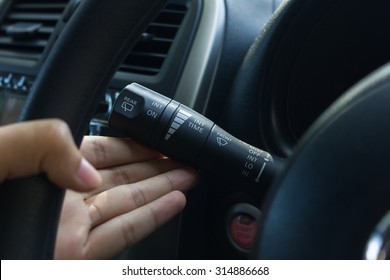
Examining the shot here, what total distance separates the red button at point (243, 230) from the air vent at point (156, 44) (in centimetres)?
31

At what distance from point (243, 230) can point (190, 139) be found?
0.19 m

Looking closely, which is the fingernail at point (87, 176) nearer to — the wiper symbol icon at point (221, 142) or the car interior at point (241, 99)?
the car interior at point (241, 99)

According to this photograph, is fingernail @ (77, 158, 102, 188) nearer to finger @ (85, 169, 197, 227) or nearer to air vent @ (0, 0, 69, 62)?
finger @ (85, 169, 197, 227)

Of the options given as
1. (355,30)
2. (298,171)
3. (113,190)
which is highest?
(355,30)

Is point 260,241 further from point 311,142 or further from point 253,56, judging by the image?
point 253,56

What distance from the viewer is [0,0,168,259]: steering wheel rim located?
0.33m

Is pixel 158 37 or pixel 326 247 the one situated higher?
pixel 158 37

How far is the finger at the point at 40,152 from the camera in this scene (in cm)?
32

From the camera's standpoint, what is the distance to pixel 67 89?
0.36 metres

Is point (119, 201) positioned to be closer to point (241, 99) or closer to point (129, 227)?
point (129, 227)

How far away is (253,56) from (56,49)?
1.16 feet

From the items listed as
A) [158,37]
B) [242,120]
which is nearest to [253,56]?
[242,120]

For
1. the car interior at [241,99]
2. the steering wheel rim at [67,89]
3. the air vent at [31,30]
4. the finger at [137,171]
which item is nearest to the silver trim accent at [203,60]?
the car interior at [241,99]

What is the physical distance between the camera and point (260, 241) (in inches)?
11.7
